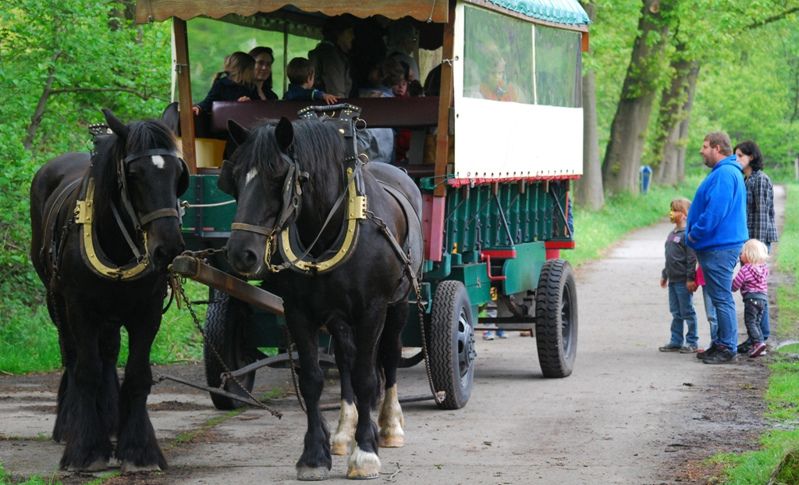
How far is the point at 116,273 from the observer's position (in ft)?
24.0

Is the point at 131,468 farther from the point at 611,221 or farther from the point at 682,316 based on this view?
the point at 611,221

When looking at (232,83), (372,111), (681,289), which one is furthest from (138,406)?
(681,289)

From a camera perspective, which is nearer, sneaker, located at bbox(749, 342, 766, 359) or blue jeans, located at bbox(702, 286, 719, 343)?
sneaker, located at bbox(749, 342, 766, 359)

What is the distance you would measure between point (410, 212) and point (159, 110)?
18.5 feet

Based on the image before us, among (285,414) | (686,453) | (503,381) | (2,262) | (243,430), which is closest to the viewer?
(686,453)

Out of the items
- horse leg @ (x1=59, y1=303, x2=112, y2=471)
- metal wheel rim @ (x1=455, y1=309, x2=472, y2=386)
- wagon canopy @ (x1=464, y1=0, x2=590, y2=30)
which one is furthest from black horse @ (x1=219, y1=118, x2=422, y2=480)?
wagon canopy @ (x1=464, y1=0, x2=590, y2=30)

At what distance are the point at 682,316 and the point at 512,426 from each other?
14.6ft

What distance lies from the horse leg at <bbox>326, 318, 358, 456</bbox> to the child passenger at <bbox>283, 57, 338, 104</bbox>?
2.94 m

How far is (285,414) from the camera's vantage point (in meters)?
9.71

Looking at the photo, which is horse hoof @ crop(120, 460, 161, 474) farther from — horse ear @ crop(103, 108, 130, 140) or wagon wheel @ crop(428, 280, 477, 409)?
wagon wheel @ crop(428, 280, 477, 409)

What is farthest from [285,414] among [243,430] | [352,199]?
[352,199]

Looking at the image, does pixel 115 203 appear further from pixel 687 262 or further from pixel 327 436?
pixel 687 262

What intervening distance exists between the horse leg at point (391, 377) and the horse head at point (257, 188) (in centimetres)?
153

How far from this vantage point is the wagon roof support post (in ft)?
33.2
